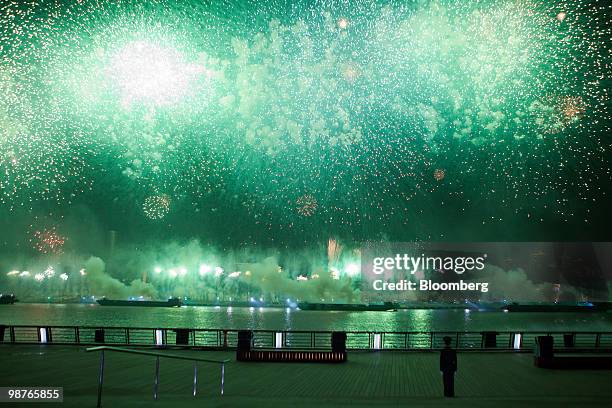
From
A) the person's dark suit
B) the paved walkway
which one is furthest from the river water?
the person's dark suit

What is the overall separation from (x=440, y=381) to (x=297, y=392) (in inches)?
198

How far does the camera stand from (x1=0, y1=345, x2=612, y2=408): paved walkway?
Result: 14.3m

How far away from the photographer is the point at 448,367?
16266 millimetres

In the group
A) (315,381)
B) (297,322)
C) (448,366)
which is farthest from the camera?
(297,322)

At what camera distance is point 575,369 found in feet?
71.1

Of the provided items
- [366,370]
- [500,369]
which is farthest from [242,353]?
[500,369]

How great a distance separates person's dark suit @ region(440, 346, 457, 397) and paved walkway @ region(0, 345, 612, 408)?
38cm

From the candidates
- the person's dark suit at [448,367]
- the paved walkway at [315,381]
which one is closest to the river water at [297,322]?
the paved walkway at [315,381]

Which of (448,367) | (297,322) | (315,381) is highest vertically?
(448,367)

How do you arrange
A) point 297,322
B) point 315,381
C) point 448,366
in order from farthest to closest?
point 297,322, point 315,381, point 448,366

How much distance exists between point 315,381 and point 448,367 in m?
4.65

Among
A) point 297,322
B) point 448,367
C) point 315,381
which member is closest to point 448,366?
point 448,367

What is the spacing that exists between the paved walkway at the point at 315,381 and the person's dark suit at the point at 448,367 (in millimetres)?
381

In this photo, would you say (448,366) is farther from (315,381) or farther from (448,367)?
(315,381)
